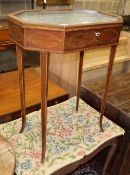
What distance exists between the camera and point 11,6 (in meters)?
1.56

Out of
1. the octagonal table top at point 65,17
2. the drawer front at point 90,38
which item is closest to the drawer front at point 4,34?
the octagonal table top at point 65,17

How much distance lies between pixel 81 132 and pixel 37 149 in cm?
23

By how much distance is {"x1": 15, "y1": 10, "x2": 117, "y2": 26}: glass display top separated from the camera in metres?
0.81

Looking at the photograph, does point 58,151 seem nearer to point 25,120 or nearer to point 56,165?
point 56,165

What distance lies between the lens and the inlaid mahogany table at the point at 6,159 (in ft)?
2.24

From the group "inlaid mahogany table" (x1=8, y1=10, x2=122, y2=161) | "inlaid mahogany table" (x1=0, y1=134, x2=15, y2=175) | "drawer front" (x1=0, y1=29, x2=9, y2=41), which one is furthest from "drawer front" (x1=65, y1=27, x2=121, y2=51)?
"drawer front" (x1=0, y1=29, x2=9, y2=41)

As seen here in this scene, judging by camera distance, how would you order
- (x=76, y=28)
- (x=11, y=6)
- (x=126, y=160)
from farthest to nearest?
(x=11, y=6) → (x=126, y=160) → (x=76, y=28)

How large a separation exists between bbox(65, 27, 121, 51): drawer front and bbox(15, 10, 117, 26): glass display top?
0.14ft

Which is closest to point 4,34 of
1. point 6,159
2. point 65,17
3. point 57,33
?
point 65,17

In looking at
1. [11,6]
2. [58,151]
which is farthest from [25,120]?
[11,6]

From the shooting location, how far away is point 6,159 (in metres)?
0.73

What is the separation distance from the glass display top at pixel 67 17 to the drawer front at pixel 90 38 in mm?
42

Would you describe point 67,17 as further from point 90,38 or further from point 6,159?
point 6,159

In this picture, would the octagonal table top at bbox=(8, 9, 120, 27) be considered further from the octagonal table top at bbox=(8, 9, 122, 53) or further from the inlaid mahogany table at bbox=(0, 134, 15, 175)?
the inlaid mahogany table at bbox=(0, 134, 15, 175)
